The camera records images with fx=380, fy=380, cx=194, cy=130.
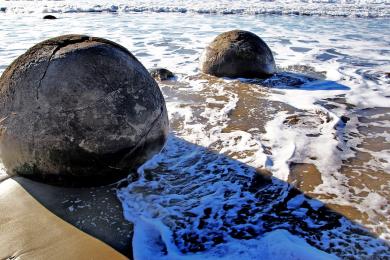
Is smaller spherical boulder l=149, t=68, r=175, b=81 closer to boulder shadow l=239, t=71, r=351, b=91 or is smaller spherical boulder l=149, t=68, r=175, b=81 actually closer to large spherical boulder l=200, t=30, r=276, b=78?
large spherical boulder l=200, t=30, r=276, b=78

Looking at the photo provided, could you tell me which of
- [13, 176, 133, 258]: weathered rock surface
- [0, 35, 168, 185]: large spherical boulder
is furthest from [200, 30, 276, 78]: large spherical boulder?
[13, 176, 133, 258]: weathered rock surface

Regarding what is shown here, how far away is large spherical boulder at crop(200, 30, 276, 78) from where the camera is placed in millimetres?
6434

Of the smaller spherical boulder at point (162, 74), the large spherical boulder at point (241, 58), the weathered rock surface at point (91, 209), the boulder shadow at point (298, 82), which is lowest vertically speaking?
the weathered rock surface at point (91, 209)

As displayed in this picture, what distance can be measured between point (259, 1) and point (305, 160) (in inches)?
1001

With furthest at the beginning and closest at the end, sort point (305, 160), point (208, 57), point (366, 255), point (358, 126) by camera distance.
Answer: point (208, 57)
point (358, 126)
point (305, 160)
point (366, 255)

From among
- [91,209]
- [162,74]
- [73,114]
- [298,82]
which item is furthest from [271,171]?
[162,74]

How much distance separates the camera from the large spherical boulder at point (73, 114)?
9.12ft

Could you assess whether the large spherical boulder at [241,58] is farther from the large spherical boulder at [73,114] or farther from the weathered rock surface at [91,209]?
the weathered rock surface at [91,209]

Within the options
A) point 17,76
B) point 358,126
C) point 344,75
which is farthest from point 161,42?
point 17,76

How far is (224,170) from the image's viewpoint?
3.30 m

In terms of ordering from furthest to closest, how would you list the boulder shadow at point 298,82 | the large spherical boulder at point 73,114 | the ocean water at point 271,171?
the boulder shadow at point 298,82
the large spherical boulder at point 73,114
the ocean water at point 271,171

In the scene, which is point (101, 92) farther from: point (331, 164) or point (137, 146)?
point (331, 164)

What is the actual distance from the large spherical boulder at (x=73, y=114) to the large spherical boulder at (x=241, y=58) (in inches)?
142

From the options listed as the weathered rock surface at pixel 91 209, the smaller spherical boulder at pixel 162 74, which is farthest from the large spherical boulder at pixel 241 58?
the weathered rock surface at pixel 91 209
